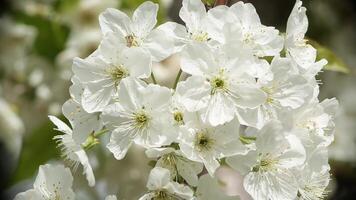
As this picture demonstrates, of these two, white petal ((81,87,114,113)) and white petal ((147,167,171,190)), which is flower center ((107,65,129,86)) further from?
white petal ((147,167,171,190))

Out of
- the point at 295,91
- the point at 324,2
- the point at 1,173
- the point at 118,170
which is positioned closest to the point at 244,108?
the point at 295,91

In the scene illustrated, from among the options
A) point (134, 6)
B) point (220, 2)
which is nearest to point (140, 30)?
point (220, 2)

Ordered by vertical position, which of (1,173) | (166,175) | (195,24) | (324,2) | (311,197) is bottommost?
(1,173)

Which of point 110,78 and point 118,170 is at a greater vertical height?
point 110,78

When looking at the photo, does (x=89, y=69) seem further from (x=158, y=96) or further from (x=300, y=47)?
(x=300, y=47)

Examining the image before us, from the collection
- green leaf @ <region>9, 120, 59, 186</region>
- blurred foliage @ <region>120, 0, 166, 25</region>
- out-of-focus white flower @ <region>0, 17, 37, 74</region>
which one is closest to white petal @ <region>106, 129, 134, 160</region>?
blurred foliage @ <region>120, 0, 166, 25</region>

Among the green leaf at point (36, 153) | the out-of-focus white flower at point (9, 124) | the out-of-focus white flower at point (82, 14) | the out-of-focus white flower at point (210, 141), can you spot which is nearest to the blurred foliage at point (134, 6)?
the out-of-focus white flower at point (82, 14)

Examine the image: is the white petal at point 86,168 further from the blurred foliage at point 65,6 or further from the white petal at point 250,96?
the blurred foliage at point 65,6

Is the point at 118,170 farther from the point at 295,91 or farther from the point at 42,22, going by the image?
the point at 295,91
